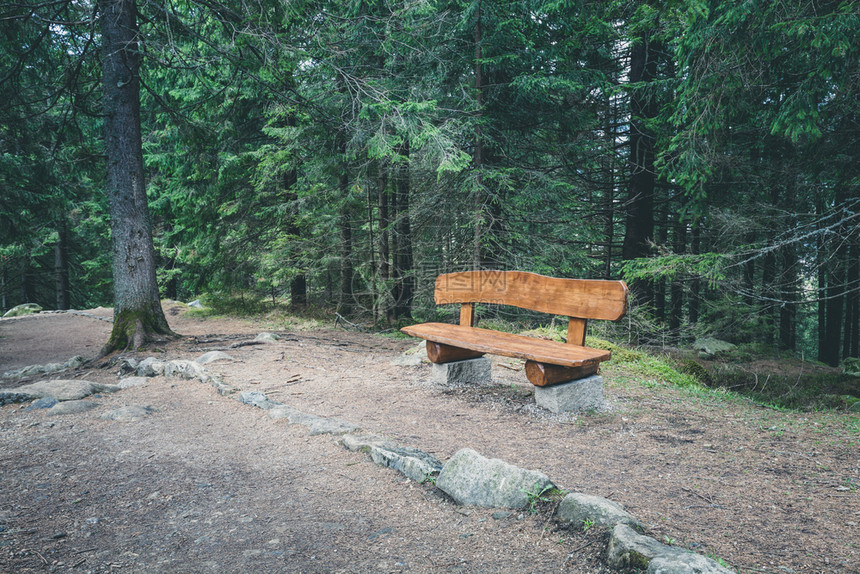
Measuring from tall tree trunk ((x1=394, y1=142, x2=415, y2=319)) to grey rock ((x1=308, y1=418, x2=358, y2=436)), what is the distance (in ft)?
24.3

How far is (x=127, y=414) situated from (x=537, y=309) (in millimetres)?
4195

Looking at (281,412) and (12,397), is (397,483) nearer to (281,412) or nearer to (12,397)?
(281,412)

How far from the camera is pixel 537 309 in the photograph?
4.73 metres

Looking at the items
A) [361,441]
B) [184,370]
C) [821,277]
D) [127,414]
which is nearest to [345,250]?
[184,370]

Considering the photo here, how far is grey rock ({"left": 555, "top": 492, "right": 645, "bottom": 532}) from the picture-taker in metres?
2.09

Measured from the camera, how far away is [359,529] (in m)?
2.32

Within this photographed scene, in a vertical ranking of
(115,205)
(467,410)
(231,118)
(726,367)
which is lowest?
(726,367)

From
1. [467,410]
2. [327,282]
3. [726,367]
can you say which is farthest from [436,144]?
[327,282]

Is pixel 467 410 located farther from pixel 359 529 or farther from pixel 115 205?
pixel 115 205

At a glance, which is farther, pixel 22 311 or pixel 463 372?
pixel 22 311

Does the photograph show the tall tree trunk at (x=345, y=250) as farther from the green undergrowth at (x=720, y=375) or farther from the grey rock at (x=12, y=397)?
the grey rock at (x=12, y=397)

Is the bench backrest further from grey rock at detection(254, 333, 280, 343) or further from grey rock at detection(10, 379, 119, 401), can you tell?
grey rock at detection(10, 379, 119, 401)

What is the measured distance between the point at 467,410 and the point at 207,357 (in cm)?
405

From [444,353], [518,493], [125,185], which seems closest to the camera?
[518,493]
